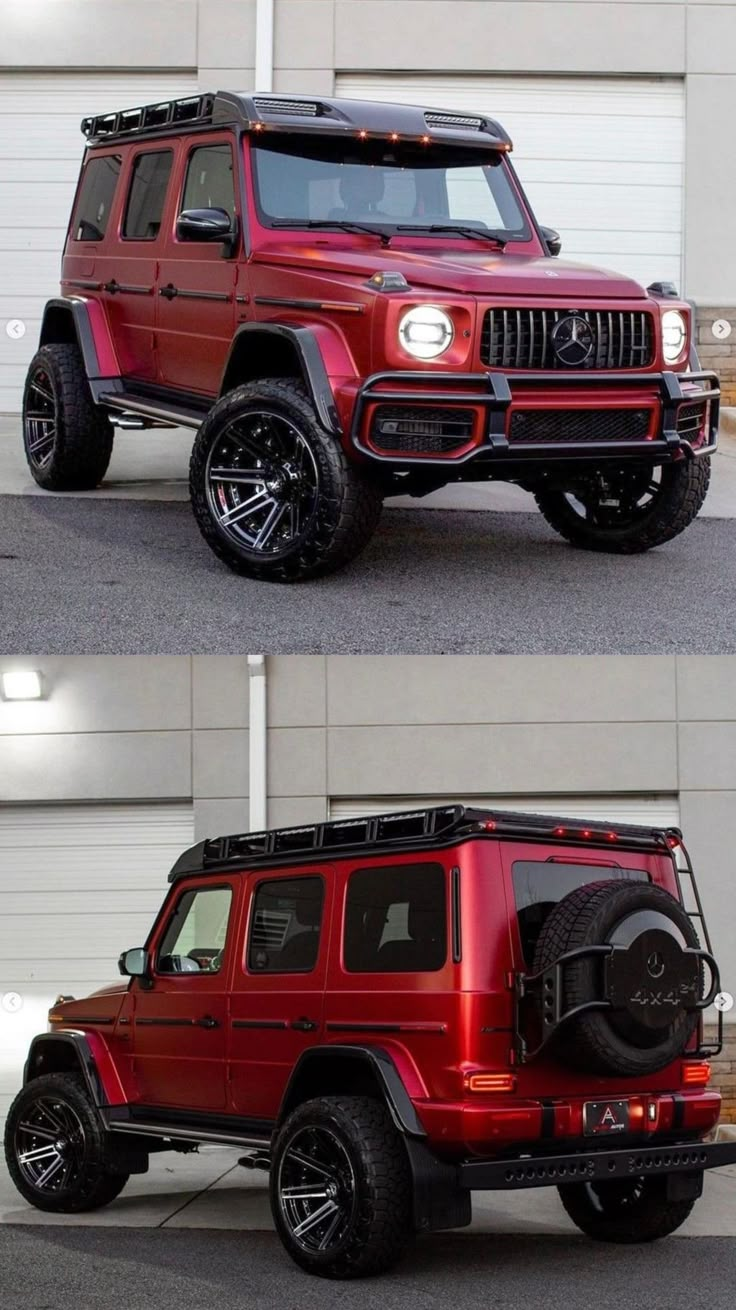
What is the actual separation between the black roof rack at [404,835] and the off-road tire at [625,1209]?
1.55 meters

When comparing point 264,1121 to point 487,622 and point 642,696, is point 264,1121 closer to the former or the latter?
point 487,622

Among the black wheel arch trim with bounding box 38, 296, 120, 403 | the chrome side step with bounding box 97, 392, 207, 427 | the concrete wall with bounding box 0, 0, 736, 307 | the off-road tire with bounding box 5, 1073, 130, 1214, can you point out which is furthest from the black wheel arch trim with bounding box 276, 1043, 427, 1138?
the concrete wall with bounding box 0, 0, 736, 307

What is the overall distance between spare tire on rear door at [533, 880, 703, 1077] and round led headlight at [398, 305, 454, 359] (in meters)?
2.68

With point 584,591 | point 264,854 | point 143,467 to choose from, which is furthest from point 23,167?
point 264,854

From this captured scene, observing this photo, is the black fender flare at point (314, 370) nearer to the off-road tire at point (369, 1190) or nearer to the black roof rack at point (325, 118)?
the black roof rack at point (325, 118)

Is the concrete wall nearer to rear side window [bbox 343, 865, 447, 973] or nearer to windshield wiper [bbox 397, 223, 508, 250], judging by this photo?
windshield wiper [bbox 397, 223, 508, 250]

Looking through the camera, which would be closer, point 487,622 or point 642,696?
point 487,622

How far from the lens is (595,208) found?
15.0 m

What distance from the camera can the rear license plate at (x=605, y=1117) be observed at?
5.74 meters

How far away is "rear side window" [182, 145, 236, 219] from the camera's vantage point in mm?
8453

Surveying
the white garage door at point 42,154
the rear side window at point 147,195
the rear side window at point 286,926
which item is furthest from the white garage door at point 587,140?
the rear side window at point 286,926

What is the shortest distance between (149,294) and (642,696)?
512cm

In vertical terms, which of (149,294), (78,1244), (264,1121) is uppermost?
(149,294)

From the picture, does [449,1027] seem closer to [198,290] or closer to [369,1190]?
[369,1190]
